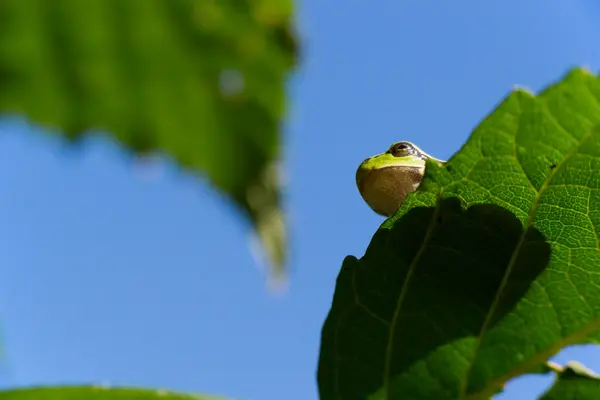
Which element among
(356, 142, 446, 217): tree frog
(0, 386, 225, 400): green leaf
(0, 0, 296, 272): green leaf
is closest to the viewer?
(0, 386, 225, 400): green leaf

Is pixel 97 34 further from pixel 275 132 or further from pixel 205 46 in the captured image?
pixel 275 132

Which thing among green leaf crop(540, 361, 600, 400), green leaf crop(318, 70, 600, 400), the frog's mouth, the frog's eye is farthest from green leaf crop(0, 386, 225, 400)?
the frog's eye

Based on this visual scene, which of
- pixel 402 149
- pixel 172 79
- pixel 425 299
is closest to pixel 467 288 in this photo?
pixel 425 299

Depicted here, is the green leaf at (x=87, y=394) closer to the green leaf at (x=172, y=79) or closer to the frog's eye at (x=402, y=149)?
the frog's eye at (x=402, y=149)

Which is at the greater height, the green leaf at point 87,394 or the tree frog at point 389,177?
the tree frog at point 389,177

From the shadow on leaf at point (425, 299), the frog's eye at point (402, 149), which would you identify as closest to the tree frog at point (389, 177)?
the frog's eye at point (402, 149)

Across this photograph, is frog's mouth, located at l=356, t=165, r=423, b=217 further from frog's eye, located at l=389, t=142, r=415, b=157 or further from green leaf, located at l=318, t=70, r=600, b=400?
green leaf, located at l=318, t=70, r=600, b=400

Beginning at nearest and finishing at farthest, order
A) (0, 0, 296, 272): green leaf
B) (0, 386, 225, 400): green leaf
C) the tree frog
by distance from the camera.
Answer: (0, 386, 225, 400): green leaf < the tree frog < (0, 0, 296, 272): green leaf

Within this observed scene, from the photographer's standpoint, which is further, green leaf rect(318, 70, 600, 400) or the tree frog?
the tree frog
